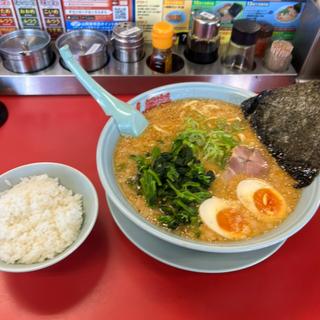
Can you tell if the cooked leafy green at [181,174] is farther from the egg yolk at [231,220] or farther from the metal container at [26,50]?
the metal container at [26,50]

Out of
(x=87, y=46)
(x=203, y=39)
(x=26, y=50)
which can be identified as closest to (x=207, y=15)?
(x=203, y=39)

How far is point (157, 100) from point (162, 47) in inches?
10.2

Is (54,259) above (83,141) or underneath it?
above

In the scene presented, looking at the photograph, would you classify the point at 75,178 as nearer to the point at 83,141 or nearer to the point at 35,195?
the point at 35,195

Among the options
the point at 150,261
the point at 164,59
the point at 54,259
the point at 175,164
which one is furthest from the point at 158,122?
the point at 54,259

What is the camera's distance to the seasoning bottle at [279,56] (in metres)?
1.52

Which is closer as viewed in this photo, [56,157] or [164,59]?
[56,157]

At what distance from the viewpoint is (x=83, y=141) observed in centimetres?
140

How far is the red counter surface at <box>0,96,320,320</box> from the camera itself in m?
0.97

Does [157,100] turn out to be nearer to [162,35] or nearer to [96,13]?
[162,35]

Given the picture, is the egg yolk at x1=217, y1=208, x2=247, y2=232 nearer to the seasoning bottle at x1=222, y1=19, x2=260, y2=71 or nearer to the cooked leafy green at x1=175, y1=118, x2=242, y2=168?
the cooked leafy green at x1=175, y1=118, x2=242, y2=168

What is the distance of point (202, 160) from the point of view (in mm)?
1214

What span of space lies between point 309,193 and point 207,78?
28.7 inches

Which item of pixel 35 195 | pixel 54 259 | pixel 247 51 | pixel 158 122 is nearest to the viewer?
pixel 54 259
